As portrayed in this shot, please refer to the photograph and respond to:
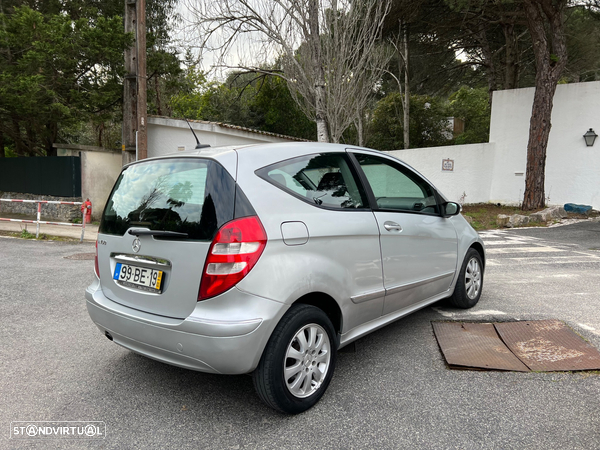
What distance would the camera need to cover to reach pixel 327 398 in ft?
8.89

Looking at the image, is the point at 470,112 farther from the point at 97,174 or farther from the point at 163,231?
the point at 163,231

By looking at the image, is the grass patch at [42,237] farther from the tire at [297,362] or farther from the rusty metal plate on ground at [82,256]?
the tire at [297,362]

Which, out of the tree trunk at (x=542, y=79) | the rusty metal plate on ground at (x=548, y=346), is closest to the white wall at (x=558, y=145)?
the tree trunk at (x=542, y=79)

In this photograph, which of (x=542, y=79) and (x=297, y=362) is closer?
(x=297, y=362)


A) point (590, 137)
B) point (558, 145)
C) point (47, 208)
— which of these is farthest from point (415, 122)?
point (47, 208)

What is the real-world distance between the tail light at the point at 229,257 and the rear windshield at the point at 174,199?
7 centimetres

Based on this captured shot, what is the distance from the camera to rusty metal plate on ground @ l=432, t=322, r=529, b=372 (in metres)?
3.12

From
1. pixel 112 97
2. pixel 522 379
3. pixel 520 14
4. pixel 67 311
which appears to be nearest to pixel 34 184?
pixel 112 97

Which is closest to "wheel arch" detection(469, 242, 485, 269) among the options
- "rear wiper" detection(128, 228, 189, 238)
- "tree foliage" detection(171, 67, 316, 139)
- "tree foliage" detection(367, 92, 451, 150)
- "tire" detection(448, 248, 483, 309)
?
"tire" detection(448, 248, 483, 309)

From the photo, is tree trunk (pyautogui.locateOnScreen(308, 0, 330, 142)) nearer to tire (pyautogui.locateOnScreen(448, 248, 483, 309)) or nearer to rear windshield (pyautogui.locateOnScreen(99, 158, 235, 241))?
tire (pyautogui.locateOnScreen(448, 248, 483, 309))

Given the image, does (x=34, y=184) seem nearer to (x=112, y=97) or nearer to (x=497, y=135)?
(x=112, y=97)

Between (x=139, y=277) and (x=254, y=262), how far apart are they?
812mm

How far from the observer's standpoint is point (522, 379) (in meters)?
2.91

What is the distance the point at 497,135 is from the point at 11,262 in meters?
15.1
